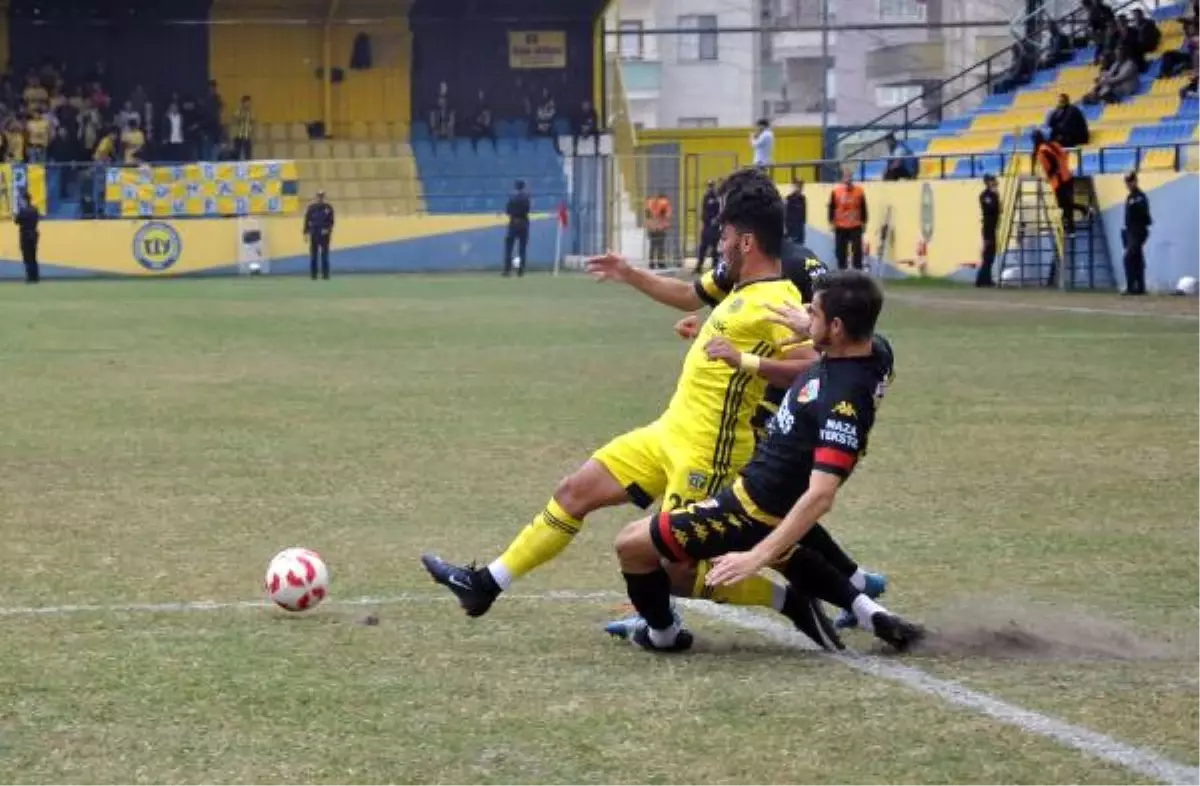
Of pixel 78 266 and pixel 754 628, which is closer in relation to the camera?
pixel 754 628

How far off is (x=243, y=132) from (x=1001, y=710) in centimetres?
4971

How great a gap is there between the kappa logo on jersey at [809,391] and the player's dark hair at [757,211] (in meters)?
0.72

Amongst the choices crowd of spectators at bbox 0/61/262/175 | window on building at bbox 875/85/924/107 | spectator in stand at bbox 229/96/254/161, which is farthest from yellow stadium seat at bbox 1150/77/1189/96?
window on building at bbox 875/85/924/107

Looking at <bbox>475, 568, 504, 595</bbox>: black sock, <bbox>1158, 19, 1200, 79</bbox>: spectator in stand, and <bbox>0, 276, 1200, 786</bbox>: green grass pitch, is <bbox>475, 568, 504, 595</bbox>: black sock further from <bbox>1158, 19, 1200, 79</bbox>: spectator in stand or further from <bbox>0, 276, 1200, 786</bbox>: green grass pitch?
<bbox>1158, 19, 1200, 79</bbox>: spectator in stand

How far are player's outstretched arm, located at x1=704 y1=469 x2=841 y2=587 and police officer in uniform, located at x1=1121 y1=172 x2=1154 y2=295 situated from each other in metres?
26.1

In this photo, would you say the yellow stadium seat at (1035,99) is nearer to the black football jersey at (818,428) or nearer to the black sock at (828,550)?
the black sock at (828,550)

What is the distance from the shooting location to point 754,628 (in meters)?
8.20

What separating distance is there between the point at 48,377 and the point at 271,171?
100 ft

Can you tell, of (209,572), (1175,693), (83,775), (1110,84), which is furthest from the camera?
(1110,84)

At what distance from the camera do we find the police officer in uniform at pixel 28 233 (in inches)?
1784

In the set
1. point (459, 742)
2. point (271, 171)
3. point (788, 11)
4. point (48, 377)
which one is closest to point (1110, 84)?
point (271, 171)

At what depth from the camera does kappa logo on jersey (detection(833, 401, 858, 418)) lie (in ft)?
23.4

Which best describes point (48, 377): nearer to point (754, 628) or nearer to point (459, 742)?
point (754, 628)

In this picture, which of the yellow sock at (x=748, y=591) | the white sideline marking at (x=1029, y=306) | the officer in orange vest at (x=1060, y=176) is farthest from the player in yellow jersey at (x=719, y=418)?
the officer in orange vest at (x=1060, y=176)
